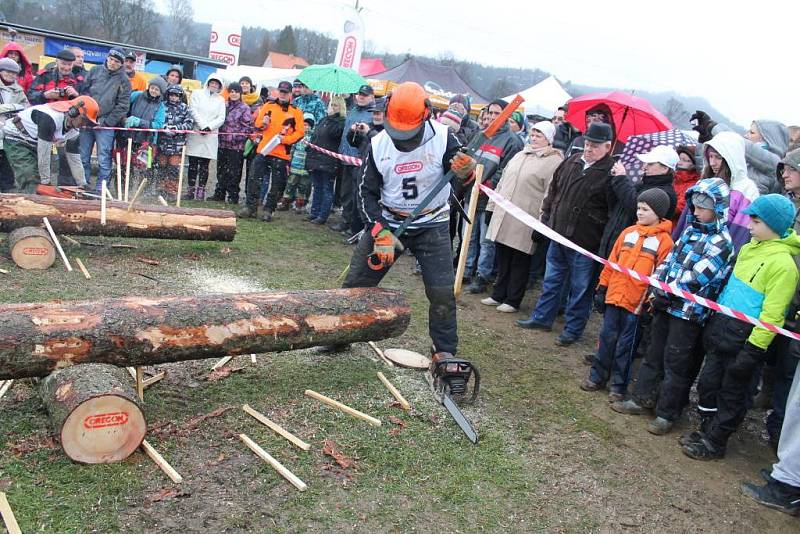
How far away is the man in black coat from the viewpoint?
589cm

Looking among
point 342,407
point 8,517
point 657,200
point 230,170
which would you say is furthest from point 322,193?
point 8,517

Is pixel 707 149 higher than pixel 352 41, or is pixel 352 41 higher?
pixel 352 41

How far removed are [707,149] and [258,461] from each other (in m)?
4.45

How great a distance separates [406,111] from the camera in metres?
4.35

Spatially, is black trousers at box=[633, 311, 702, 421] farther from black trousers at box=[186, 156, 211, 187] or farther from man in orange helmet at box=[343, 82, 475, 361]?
black trousers at box=[186, 156, 211, 187]

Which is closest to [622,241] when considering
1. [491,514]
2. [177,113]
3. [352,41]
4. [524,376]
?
[524,376]

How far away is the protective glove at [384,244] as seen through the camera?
15.2 ft

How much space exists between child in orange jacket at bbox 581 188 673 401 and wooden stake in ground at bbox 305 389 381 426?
2110 millimetres

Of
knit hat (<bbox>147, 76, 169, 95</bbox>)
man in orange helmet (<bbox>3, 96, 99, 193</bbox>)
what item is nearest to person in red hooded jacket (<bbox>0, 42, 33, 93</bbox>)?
knit hat (<bbox>147, 76, 169, 95</bbox>)

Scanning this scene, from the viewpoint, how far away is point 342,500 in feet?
10.8

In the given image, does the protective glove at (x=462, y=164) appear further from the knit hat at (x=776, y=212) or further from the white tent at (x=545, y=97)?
the white tent at (x=545, y=97)

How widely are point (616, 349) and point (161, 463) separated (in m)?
3.70

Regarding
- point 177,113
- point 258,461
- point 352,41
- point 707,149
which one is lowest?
point 258,461

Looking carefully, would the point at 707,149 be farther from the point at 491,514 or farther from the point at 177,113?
the point at 177,113
